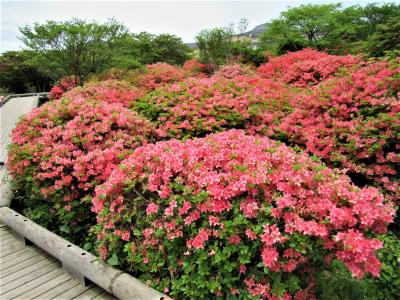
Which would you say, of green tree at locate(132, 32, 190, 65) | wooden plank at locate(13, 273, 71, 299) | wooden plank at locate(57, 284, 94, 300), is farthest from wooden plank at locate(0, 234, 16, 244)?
green tree at locate(132, 32, 190, 65)

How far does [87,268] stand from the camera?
263 centimetres

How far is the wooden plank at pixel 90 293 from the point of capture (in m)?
2.60

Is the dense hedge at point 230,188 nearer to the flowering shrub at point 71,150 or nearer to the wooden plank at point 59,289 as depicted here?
the flowering shrub at point 71,150

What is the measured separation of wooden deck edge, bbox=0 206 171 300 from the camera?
227 centimetres

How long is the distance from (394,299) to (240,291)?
144 centimetres

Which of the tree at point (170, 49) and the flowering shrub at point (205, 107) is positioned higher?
the tree at point (170, 49)

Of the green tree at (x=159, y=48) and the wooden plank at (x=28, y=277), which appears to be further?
the green tree at (x=159, y=48)

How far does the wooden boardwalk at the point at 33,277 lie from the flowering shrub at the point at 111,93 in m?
3.40

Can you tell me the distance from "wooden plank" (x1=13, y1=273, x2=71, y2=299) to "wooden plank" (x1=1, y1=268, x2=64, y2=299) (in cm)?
4

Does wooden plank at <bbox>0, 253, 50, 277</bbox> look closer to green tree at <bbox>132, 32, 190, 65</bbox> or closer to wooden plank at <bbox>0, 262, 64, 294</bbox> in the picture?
wooden plank at <bbox>0, 262, 64, 294</bbox>

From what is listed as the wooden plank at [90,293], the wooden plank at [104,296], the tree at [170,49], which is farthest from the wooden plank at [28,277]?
the tree at [170,49]

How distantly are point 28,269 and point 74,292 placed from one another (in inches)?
29.6

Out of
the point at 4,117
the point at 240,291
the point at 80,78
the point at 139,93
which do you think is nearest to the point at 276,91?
the point at 139,93

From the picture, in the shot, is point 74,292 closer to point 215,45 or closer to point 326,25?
point 215,45
